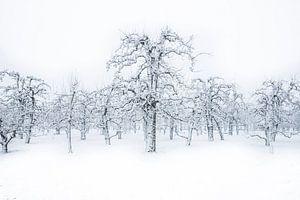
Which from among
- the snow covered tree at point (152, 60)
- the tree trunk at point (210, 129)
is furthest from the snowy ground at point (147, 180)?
the tree trunk at point (210, 129)

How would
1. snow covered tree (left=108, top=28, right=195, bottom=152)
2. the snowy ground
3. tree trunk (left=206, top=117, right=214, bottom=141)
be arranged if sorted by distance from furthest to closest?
1. tree trunk (left=206, top=117, right=214, bottom=141)
2. snow covered tree (left=108, top=28, right=195, bottom=152)
3. the snowy ground

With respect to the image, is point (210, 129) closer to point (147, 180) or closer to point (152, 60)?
point (152, 60)

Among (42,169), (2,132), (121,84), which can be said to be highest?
(121,84)

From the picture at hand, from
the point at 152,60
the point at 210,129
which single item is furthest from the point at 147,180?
the point at 210,129

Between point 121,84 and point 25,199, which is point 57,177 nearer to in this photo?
point 25,199

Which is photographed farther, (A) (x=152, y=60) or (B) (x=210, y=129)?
(B) (x=210, y=129)

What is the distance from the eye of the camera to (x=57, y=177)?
17.2m

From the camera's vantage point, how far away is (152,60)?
26.9 metres

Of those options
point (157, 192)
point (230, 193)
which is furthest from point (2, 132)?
point (230, 193)

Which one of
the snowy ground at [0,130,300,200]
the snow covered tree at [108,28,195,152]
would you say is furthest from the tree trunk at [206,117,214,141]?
the snowy ground at [0,130,300,200]

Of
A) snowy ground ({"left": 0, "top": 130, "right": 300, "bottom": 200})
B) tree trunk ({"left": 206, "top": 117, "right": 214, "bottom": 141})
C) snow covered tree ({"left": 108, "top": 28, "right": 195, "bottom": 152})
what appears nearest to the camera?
snowy ground ({"left": 0, "top": 130, "right": 300, "bottom": 200})

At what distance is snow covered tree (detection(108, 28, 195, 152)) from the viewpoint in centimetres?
2625

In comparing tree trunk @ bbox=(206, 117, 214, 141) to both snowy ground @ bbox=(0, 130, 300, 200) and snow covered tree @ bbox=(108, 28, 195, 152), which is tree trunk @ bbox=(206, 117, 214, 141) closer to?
snow covered tree @ bbox=(108, 28, 195, 152)

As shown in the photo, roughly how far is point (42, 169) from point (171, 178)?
889 centimetres
